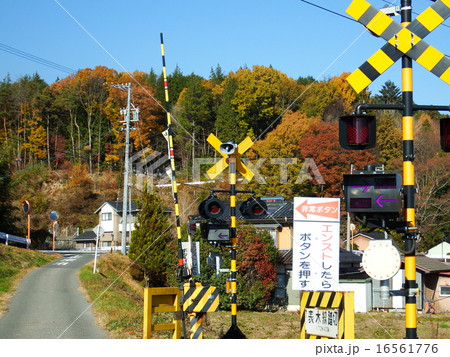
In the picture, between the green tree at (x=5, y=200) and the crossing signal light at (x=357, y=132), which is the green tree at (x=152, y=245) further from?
the crossing signal light at (x=357, y=132)

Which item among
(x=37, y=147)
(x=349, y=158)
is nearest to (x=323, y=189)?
(x=349, y=158)

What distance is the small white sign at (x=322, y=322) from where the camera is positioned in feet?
22.7

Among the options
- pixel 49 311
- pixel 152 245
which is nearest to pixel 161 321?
pixel 49 311

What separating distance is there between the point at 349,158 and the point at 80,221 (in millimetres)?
27553

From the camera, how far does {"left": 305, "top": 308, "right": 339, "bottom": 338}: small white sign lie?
273 inches

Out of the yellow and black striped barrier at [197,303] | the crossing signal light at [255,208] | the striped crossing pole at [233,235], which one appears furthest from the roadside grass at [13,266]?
the crossing signal light at [255,208]

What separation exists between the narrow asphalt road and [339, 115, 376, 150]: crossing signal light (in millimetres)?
6712

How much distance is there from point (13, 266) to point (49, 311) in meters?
8.77

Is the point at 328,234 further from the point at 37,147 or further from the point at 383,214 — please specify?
the point at 37,147

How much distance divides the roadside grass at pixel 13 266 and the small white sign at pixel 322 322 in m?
8.99

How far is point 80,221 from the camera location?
160 ft

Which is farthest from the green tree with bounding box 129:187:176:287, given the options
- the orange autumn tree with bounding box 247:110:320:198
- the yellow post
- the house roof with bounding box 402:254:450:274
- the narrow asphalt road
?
the yellow post

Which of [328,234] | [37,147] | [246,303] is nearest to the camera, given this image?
[328,234]

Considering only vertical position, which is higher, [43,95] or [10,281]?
[43,95]
